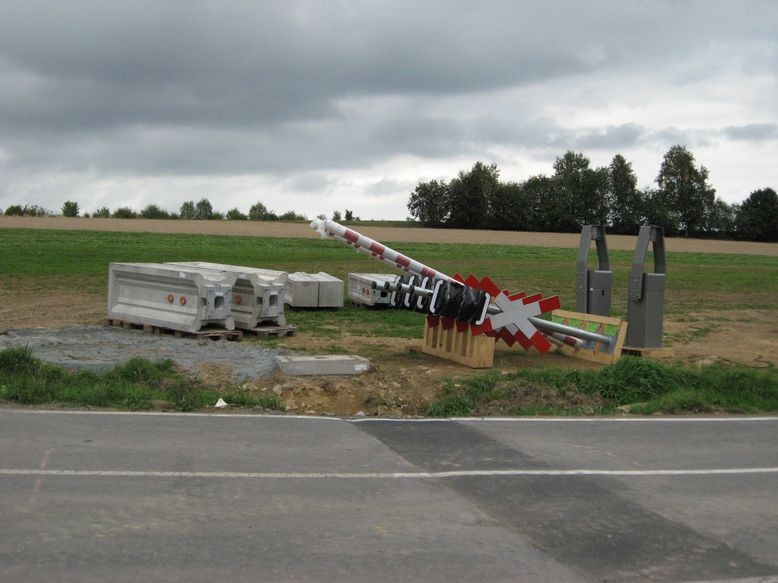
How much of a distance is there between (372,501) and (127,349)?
822 cm

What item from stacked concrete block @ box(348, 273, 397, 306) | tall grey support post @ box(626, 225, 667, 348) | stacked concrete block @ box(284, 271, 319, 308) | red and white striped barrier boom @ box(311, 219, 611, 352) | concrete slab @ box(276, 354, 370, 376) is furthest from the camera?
stacked concrete block @ box(348, 273, 397, 306)

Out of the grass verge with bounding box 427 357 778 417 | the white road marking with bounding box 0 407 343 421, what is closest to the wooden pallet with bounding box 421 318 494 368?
the grass verge with bounding box 427 357 778 417

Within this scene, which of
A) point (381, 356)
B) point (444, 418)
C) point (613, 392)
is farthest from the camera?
point (381, 356)

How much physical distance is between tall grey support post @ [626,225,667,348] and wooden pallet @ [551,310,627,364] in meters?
0.64

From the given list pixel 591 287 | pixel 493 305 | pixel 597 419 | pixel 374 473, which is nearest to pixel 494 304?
pixel 493 305

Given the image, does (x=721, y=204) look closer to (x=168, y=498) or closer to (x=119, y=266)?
(x=119, y=266)

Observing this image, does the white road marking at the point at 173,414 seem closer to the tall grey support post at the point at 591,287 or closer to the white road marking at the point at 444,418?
the white road marking at the point at 444,418

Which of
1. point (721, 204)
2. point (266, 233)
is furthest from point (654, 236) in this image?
point (721, 204)

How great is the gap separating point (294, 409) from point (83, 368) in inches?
113

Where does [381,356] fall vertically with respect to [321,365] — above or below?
below

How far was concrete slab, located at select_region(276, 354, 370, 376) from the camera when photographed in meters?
12.2

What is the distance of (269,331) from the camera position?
53.2ft

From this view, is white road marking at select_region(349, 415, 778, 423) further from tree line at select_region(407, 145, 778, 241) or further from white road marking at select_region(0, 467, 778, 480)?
tree line at select_region(407, 145, 778, 241)

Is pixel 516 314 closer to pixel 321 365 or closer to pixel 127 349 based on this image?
pixel 321 365
